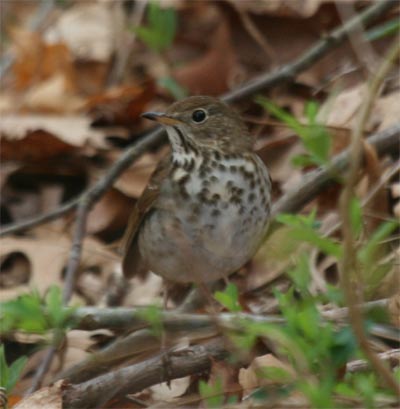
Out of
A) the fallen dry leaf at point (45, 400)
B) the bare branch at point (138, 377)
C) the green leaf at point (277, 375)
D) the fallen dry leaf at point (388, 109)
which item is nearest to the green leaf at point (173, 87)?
the fallen dry leaf at point (388, 109)

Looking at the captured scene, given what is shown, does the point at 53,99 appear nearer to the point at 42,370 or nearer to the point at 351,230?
the point at 42,370

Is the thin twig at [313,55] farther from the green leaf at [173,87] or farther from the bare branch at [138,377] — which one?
the bare branch at [138,377]

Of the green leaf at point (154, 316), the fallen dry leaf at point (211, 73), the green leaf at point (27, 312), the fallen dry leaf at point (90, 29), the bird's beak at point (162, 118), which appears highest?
the fallen dry leaf at point (90, 29)

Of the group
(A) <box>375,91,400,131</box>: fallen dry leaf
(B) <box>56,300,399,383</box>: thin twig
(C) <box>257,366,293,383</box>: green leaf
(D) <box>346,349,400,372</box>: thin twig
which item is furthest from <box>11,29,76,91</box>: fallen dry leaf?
(C) <box>257,366,293,383</box>: green leaf

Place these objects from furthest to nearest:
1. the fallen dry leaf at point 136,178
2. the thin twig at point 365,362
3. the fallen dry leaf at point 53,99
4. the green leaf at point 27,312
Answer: the fallen dry leaf at point 53,99 < the fallen dry leaf at point 136,178 < the thin twig at point 365,362 < the green leaf at point 27,312

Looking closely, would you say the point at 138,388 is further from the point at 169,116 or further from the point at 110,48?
the point at 110,48

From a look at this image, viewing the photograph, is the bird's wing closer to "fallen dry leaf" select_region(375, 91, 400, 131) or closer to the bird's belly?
the bird's belly

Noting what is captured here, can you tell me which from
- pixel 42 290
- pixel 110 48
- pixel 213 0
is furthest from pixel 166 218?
pixel 110 48
